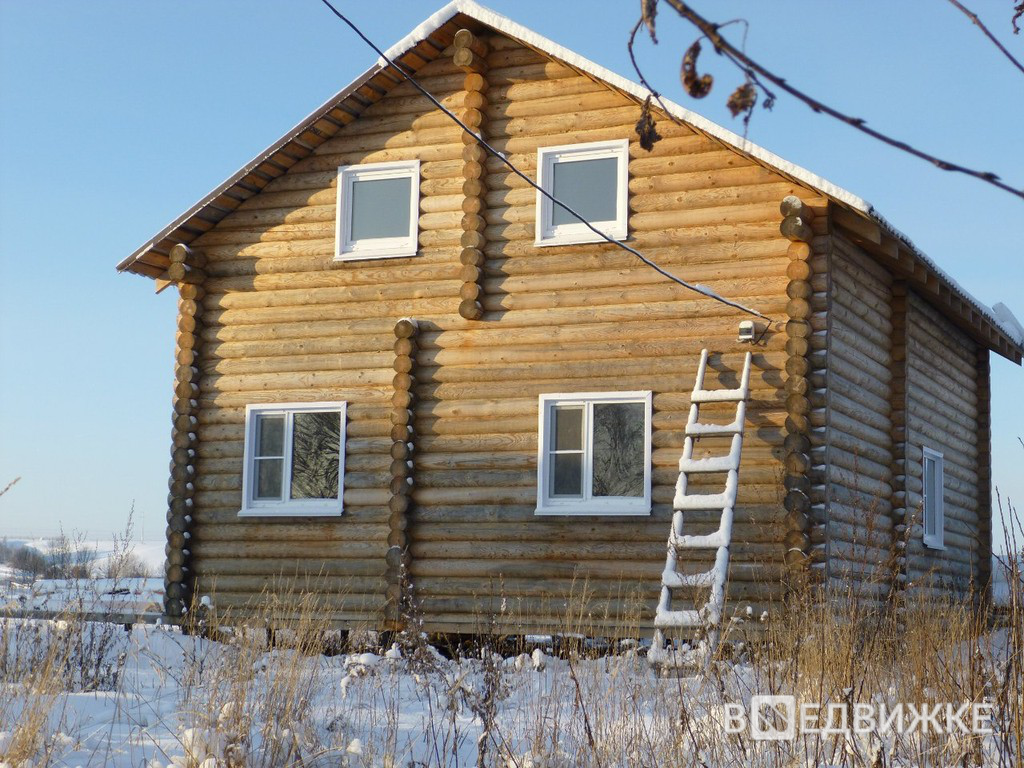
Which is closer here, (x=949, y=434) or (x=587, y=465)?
(x=587, y=465)

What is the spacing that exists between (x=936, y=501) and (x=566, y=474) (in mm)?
5629

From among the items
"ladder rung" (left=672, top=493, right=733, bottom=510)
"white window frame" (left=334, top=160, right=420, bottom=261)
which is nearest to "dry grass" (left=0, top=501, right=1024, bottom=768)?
"ladder rung" (left=672, top=493, right=733, bottom=510)

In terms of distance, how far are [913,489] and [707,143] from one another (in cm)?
491

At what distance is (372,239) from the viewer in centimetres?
1380

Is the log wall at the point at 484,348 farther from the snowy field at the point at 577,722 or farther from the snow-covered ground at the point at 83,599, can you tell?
the snowy field at the point at 577,722

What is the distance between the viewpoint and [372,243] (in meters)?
13.7

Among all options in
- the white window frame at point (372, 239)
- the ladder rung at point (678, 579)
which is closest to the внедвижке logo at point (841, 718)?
the ladder rung at point (678, 579)

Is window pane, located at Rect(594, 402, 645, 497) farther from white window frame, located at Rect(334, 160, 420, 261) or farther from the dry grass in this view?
the dry grass

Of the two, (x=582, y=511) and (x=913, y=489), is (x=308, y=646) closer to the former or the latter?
(x=582, y=511)

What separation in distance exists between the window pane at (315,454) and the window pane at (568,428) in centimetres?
265

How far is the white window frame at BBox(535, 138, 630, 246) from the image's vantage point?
12578mm

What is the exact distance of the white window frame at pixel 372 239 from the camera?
13500 mm

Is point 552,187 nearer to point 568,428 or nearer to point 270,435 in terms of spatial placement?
point 568,428

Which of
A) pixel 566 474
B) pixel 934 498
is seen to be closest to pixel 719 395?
pixel 566 474
